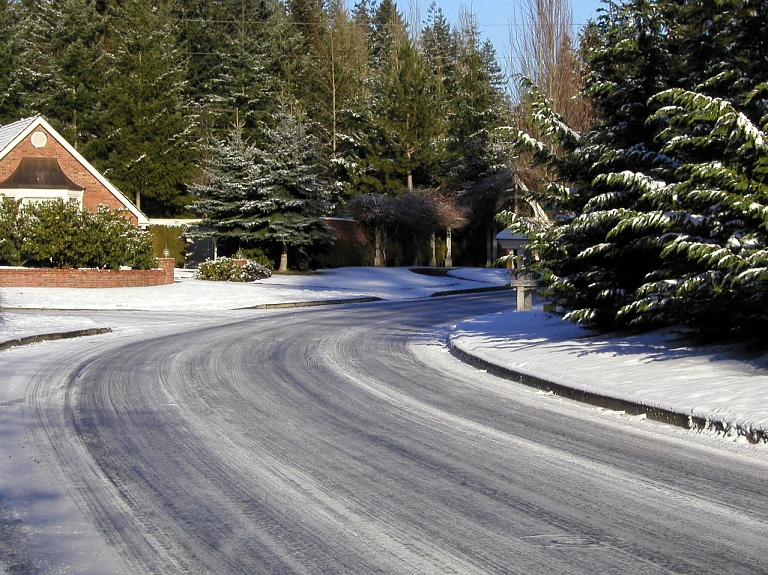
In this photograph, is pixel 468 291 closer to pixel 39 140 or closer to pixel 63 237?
pixel 63 237

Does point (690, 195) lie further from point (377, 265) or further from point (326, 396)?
point (377, 265)

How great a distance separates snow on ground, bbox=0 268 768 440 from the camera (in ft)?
Answer: 29.6

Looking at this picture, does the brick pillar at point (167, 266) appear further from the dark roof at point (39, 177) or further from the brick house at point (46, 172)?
the dark roof at point (39, 177)

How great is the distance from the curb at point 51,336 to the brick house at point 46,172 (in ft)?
72.0

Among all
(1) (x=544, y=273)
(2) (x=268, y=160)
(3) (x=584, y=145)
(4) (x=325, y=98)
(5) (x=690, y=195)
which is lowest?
(1) (x=544, y=273)

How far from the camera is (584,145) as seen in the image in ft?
46.5

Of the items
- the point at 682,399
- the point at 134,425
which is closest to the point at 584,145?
the point at 682,399

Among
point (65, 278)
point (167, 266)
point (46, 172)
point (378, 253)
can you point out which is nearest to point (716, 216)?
point (65, 278)

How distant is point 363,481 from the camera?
654cm

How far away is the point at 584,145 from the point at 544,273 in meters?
2.20

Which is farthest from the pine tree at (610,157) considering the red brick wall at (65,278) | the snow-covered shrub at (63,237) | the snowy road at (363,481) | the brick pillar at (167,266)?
the brick pillar at (167,266)

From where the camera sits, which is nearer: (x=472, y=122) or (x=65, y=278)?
(x=65, y=278)

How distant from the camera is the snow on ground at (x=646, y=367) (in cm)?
871

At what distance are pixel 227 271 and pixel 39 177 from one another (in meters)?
10.6
